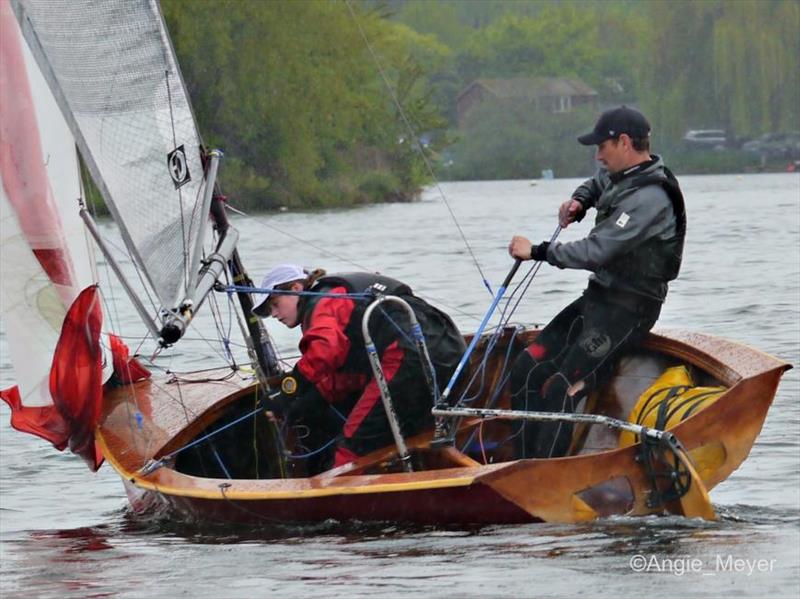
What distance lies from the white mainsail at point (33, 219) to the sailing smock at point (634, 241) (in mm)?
2647

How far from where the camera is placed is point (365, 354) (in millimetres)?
7062

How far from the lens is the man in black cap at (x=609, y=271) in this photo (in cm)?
677

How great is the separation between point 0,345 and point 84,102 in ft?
28.5

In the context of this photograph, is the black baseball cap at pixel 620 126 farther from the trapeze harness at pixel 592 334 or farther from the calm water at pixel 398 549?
the calm water at pixel 398 549

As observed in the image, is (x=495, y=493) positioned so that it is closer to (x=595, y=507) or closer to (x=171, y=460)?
(x=595, y=507)

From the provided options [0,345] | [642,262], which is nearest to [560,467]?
[642,262]

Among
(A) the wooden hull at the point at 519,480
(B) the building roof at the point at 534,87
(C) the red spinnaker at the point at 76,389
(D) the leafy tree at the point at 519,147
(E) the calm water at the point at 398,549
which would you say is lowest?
(D) the leafy tree at the point at 519,147

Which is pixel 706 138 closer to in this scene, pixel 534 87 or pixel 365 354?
pixel 534 87

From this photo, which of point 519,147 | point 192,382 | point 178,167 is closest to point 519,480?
point 178,167

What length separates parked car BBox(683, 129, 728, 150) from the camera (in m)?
55.5

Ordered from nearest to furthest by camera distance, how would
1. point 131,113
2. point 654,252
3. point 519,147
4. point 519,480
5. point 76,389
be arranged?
1. point 519,480
2. point 654,252
3. point 131,113
4. point 76,389
5. point 519,147

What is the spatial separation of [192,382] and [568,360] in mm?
2372

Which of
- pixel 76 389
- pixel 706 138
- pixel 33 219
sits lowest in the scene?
pixel 706 138

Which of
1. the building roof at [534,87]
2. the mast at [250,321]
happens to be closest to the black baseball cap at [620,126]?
the mast at [250,321]
